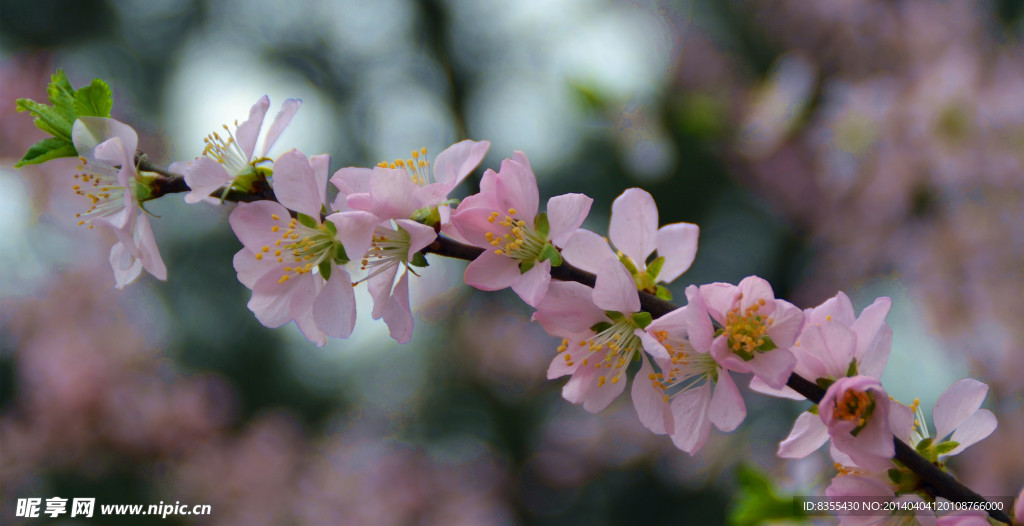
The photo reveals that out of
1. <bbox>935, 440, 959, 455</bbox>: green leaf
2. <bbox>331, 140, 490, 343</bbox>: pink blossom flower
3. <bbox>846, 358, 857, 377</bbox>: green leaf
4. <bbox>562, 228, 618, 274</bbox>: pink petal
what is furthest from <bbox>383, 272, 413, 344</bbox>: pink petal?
<bbox>935, 440, 959, 455</bbox>: green leaf

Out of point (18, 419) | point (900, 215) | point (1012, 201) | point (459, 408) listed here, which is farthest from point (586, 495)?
point (18, 419)

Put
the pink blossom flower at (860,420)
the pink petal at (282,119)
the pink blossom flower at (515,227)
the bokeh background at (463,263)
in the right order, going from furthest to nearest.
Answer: the bokeh background at (463,263) → the pink petal at (282,119) → the pink blossom flower at (515,227) → the pink blossom flower at (860,420)

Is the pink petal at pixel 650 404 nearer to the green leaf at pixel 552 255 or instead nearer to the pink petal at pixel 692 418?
the pink petal at pixel 692 418

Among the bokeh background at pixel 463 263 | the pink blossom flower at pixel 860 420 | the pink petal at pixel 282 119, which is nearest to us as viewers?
the pink blossom flower at pixel 860 420

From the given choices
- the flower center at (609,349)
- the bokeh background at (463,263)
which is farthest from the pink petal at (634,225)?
the bokeh background at (463,263)

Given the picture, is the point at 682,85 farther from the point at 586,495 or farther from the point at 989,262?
the point at 586,495

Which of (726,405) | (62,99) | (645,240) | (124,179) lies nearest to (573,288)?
(645,240)
